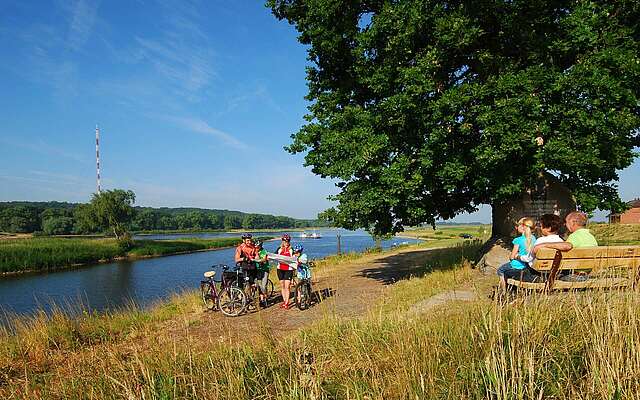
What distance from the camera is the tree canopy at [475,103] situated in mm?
9234

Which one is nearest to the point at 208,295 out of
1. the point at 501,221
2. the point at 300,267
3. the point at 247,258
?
the point at 247,258

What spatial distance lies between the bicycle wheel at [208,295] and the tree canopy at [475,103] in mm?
4067

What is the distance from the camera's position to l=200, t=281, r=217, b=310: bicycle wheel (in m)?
11.1

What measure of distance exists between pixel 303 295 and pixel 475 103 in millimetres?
6771

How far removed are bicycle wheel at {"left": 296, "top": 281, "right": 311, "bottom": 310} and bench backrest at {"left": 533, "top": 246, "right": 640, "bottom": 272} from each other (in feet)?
19.3

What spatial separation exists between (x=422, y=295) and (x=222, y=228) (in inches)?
7209

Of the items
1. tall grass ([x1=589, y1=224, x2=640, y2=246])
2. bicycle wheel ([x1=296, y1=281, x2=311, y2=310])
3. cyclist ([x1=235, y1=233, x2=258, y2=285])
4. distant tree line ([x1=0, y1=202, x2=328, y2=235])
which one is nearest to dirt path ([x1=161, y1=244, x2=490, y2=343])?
bicycle wheel ([x1=296, y1=281, x2=311, y2=310])

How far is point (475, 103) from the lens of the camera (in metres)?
10.4

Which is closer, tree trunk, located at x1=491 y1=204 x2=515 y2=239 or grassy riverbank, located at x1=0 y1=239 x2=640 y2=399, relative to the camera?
grassy riverbank, located at x1=0 y1=239 x2=640 y2=399

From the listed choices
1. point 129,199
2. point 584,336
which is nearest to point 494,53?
point 584,336

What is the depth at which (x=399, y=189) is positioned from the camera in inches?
410

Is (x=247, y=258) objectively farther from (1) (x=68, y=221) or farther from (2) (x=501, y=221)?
(1) (x=68, y=221)

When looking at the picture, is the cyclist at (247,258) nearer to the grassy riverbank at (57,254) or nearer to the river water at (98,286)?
the river water at (98,286)

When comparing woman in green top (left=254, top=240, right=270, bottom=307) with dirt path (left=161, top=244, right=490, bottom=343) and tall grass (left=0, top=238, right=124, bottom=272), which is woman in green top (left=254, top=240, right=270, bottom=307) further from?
tall grass (left=0, top=238, right=124, bottom=272)
